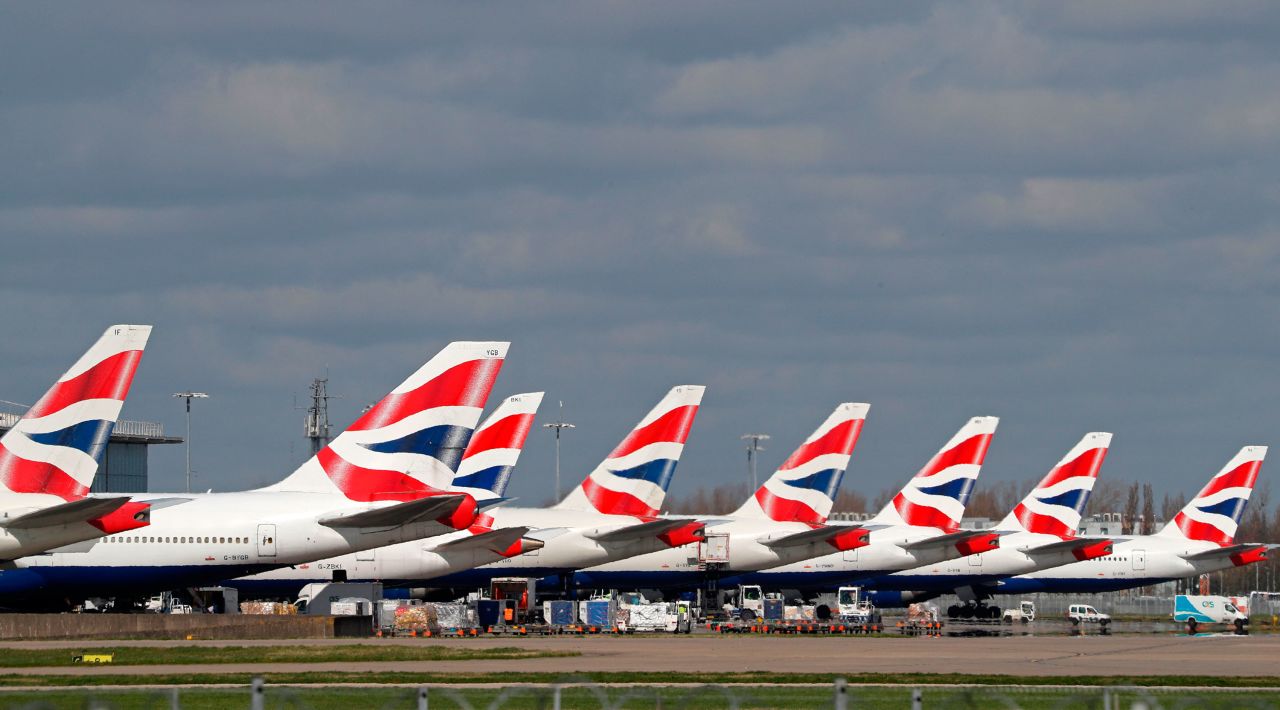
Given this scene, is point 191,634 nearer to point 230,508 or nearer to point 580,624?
point 230,508

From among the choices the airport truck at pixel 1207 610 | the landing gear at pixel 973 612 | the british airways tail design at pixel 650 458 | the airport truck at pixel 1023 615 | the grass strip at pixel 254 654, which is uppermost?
the british airways tail design at pixel 650 458

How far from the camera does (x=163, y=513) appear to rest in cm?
5812

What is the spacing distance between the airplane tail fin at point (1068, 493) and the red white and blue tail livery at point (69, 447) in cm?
6273

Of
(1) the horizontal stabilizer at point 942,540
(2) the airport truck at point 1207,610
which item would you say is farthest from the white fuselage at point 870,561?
(2) the airport truck at point 1207,610

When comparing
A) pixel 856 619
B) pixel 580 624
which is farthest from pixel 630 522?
pixel 856 619

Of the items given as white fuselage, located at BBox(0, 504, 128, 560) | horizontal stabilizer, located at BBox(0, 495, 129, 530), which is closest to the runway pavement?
white fuselage, located at BBox(0, 504, 128, 560)

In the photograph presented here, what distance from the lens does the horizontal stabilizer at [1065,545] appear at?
94625mm

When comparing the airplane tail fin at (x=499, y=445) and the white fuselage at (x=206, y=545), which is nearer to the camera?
the white fuselage at (x=206, y=545)

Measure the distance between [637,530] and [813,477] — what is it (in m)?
15.2

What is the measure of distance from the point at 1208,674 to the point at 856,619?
48.4 metres

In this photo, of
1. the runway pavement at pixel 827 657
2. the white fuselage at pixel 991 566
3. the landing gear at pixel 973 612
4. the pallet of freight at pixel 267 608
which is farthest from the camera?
the landing gear at pixel 973 612

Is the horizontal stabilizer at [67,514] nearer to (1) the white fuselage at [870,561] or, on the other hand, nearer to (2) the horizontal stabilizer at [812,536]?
(2) the horizontal stabilizer at [812,536]

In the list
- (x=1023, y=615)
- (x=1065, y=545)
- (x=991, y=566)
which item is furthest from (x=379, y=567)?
(x=1023, y=615)

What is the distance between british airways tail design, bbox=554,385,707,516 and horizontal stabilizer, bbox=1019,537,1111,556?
2896 cm
